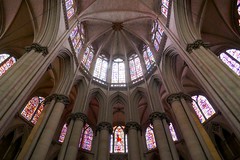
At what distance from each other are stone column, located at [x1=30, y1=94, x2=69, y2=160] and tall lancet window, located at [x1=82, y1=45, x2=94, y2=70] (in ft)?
18.3

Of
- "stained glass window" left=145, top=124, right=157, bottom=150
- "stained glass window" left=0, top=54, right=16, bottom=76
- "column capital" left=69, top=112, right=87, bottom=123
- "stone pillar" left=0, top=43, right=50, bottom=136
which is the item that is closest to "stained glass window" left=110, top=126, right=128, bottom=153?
"stained glass window" left=145, top=124, right=157, bottom=150

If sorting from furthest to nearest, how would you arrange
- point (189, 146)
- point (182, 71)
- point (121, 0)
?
point (121, 0) → point (182, 71) → point (189, 146)

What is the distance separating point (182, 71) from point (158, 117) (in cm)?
483

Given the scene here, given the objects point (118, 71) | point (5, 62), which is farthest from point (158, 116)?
point (5, 62)

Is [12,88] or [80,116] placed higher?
[80,116]

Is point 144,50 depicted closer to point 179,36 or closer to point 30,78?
point 179,36

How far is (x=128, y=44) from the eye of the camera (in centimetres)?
1933

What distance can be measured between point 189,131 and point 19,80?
714cm

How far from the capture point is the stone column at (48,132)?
8.16 meters

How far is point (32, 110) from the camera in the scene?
1530 cm

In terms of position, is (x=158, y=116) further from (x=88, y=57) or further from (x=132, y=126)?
(x=88, y=57)

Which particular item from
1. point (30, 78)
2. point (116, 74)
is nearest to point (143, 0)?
point (116, 74)

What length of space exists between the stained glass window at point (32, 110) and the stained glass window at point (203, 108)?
11.7 meters

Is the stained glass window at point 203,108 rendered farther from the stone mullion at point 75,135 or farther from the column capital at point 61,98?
the column capital at point 61,98
